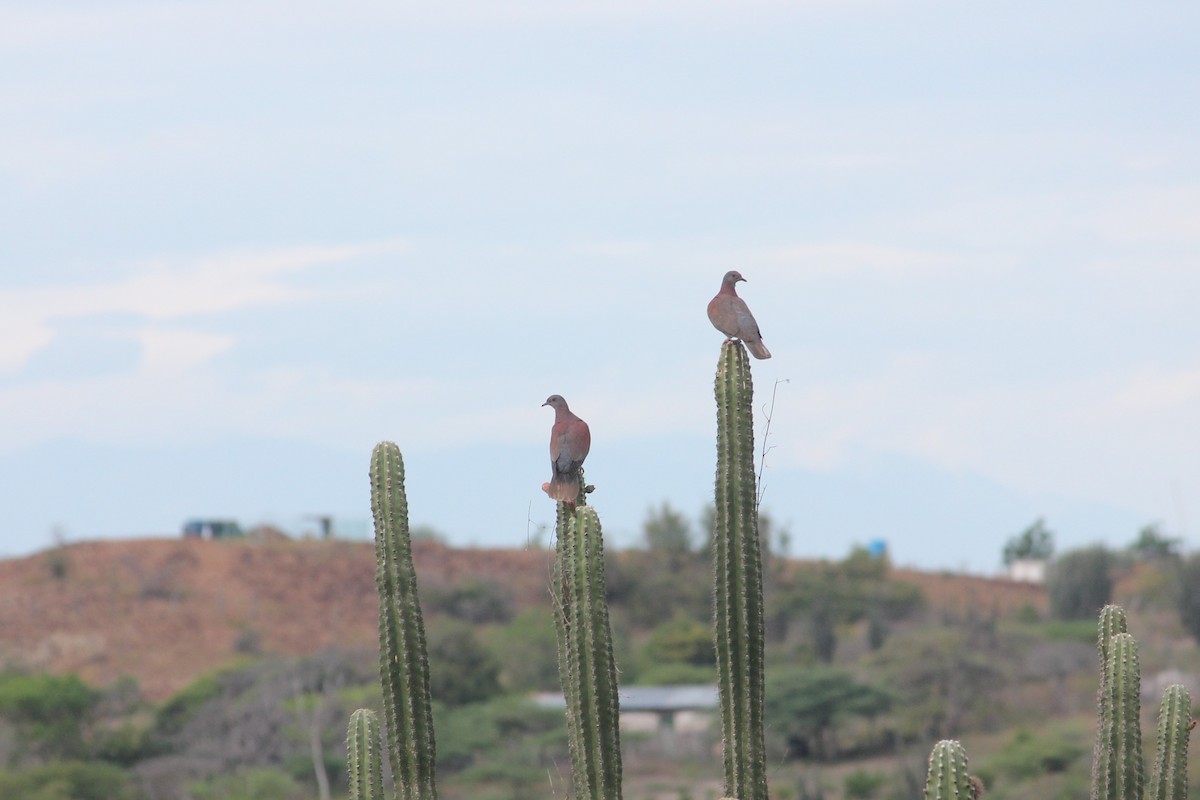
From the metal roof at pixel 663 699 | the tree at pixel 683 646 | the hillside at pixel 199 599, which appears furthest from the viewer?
the hillside at pixel 199 599

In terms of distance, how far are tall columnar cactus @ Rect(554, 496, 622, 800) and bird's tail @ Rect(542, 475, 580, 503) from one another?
0.78 feet

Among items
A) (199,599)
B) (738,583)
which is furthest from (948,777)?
(199,599)

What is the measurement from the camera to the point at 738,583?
9461 millimetres

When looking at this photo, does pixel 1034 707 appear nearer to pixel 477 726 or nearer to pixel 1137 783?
pixel 477 726

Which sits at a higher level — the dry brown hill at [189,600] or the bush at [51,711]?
the dry brown hill at [189,600]

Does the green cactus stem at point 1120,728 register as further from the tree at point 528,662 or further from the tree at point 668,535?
the tree at point 668,535

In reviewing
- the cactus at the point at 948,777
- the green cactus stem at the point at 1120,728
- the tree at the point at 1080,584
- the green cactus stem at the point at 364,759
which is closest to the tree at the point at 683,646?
the tree at the point at 1080,584

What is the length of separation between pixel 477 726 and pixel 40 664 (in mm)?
18304

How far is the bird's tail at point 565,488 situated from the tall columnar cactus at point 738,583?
75 centimetres

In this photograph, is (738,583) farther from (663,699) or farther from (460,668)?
(460,668)

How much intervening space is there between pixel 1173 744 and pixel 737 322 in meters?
3.54

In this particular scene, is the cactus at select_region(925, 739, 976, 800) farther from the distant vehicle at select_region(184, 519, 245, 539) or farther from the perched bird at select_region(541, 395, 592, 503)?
the distant vehicle at select_region(184, 519, 245, 539)

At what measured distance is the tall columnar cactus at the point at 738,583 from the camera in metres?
9.44

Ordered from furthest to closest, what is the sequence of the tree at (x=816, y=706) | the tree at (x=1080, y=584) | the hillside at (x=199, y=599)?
the tree at (x=1080, y=584) < the hillside at (x=199, y=599) < the tree at (x=816, y=706)
